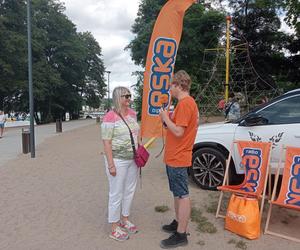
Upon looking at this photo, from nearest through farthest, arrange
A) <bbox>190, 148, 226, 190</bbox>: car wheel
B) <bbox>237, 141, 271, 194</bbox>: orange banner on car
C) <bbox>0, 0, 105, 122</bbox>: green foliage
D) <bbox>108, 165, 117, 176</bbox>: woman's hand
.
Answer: <bbox>108, 165, 117, 176</bbox>: woman's hand < <bbox>237, 141, 271, 194</bbox>: orange banner on car < <bbox>190, 148, 226, 190</bbox>: car wheel < <bbox>0, 0, 105, 122</bbox>: green foliage

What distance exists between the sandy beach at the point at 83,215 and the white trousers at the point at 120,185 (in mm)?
367

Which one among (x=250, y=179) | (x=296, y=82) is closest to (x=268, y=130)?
(x=250, y=179)

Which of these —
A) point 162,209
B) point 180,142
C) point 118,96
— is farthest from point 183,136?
point 162,209

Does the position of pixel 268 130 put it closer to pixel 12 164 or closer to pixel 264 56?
pixel 12 164

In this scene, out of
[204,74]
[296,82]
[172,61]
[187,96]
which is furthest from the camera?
[296,82]

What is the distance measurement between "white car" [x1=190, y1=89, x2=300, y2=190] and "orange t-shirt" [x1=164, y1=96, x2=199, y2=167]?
199 centimetres

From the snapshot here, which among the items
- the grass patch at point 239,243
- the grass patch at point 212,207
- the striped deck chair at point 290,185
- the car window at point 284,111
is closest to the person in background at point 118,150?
the grass patch at point 239,243

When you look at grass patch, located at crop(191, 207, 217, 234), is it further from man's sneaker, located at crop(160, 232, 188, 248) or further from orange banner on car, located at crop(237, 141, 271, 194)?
orange banner on car, located at crop(237, 141, 271, 194)

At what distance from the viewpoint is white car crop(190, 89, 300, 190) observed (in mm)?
5039

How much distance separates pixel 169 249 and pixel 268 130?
2536 mm

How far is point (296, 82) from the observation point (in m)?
30.8

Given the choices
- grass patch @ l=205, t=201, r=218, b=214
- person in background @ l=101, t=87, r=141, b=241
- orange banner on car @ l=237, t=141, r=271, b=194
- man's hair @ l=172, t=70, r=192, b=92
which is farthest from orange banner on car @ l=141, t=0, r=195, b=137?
man's hair @ l=172, t=70, r=192, b=92

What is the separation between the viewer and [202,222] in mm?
4414

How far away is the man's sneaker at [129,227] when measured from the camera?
4.16m
